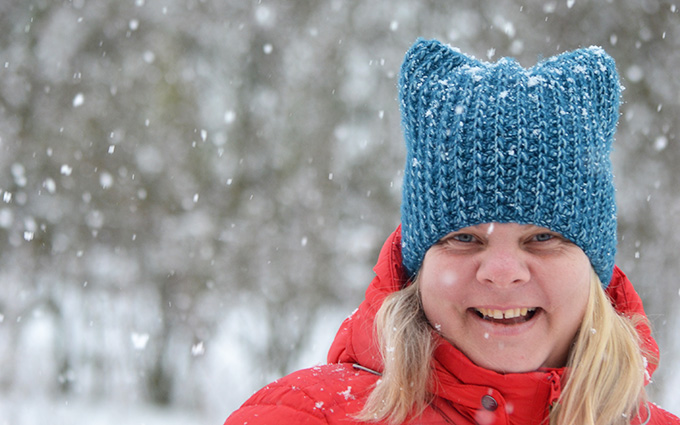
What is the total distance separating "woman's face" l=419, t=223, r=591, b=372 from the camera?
4.29ft

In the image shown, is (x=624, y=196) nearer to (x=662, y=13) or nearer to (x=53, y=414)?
(x=662, y=13)

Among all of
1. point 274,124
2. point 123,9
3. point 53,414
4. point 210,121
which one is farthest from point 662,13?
point 53,414

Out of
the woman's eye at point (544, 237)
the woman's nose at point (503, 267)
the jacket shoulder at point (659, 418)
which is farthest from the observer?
the jacket shoulder at point (659, 418)

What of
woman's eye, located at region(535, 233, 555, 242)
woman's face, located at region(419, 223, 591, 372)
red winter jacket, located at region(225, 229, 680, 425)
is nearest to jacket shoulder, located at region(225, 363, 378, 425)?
red winter jacket, located at region(225, 229, 680, 425)

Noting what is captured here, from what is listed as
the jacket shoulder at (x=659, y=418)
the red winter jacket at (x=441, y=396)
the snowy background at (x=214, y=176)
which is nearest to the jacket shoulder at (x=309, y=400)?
the red winter jacket at (x=441, y=396)

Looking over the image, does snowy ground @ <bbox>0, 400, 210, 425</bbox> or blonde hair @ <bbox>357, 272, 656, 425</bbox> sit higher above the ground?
blonde hair @ <bbox>357, 272, 656, 425</bbox>

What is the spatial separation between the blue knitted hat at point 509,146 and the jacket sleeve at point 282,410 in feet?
1.59

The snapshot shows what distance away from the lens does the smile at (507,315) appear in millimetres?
1328

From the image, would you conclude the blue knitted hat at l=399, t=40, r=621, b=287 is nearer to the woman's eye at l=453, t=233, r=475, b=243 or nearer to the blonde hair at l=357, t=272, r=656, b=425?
the woman's eye at l=453, t=233, r=475, b=243

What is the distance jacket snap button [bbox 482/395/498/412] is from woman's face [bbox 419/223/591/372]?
0.07 meters

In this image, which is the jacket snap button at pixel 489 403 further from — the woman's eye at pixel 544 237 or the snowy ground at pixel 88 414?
the snowy ground at pixel 88 414

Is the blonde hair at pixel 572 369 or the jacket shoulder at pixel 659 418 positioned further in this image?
the jacket shoulder at pixel 659 418

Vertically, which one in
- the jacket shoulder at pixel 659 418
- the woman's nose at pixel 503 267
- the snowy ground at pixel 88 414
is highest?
the woman's nose at pixel 503 267

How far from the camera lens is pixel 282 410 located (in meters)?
1.31
